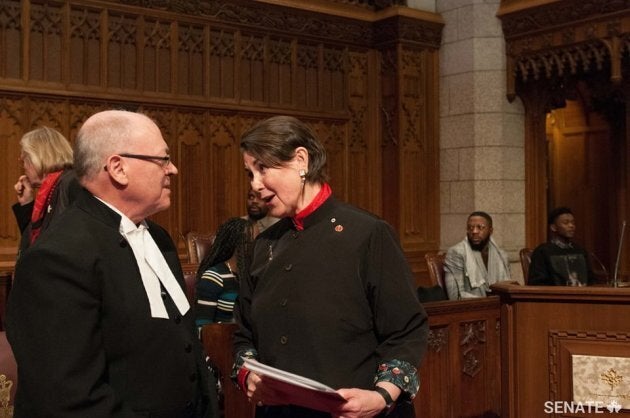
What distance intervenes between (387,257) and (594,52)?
6.11 m

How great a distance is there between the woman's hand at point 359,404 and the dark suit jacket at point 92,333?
1.17ft

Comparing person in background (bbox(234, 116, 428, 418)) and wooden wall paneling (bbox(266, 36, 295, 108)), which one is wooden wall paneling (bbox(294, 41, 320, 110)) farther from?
person in background (bbox(234, 116, 428, 418))

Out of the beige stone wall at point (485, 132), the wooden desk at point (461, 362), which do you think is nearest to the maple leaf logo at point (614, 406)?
the wooden desk at point (461, 362)

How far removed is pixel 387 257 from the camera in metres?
2.03

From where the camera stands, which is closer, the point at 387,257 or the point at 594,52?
the point at 387,257

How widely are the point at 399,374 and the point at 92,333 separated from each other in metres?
0.79

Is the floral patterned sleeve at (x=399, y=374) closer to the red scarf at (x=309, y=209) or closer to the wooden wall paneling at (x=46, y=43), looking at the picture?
the red scarf at (x=309, y=209)

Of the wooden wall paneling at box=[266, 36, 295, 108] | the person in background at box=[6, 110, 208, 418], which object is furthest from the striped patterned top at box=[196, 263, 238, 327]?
the wooden wall paneling at box=[266, 36, 295, 108]

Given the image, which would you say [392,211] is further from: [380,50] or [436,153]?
[380,50]

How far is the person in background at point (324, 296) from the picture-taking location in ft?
6.55

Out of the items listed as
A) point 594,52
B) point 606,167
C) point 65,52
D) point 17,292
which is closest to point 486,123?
point 594,52

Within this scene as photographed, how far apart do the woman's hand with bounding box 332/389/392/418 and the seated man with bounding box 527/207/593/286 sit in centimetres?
452

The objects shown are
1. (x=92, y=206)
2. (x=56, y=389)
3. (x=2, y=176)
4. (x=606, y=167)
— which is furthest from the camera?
(x=606, y=167)

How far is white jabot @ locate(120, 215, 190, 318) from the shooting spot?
178cm
